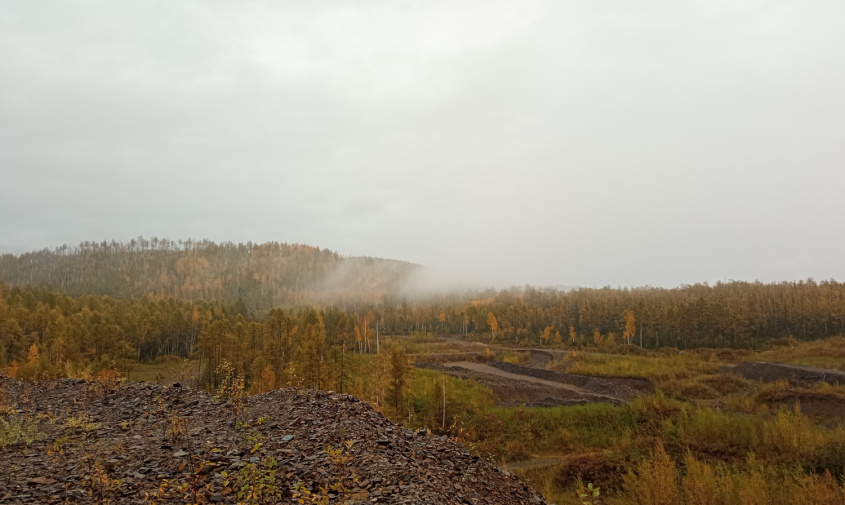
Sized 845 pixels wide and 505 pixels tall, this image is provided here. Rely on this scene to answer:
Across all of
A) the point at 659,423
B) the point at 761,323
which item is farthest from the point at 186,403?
the point at 761,323

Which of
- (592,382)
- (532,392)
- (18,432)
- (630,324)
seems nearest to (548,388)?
(532,392)

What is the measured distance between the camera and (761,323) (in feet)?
287

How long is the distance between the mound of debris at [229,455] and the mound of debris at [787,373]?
57600 millimetres

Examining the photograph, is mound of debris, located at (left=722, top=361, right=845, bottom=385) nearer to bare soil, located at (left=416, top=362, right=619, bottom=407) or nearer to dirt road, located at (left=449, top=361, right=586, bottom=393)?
bare soil, located at (left=416, top=362, right=619, bottom=407)

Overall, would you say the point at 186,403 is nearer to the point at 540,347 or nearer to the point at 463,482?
the point at 463,482

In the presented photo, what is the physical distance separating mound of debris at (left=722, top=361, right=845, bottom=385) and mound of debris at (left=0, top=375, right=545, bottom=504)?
2268 inches

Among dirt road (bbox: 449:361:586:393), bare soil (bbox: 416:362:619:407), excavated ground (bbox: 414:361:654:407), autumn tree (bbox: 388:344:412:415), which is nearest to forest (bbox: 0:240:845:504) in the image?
autumn tree (bbox: 388:344:412:415)

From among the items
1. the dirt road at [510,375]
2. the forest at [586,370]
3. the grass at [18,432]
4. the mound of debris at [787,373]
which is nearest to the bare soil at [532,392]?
the dirt road at [510,375]

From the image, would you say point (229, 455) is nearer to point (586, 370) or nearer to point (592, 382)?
point (592, 382)

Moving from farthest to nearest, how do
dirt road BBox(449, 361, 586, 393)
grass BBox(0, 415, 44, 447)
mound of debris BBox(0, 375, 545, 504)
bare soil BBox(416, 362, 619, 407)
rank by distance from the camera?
dirt road BBox(449, 361, 586, 393) < bare soil BBox(416, 362, 619, 407) < grass BBox(0, 415, 44, 447) < mound of debris BBox(0, 375, 545, 504)

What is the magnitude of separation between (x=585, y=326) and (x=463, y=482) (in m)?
108

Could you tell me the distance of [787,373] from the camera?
173 ft

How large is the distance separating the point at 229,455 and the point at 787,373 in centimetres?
6661

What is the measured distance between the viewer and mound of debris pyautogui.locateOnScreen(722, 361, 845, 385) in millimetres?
49375
